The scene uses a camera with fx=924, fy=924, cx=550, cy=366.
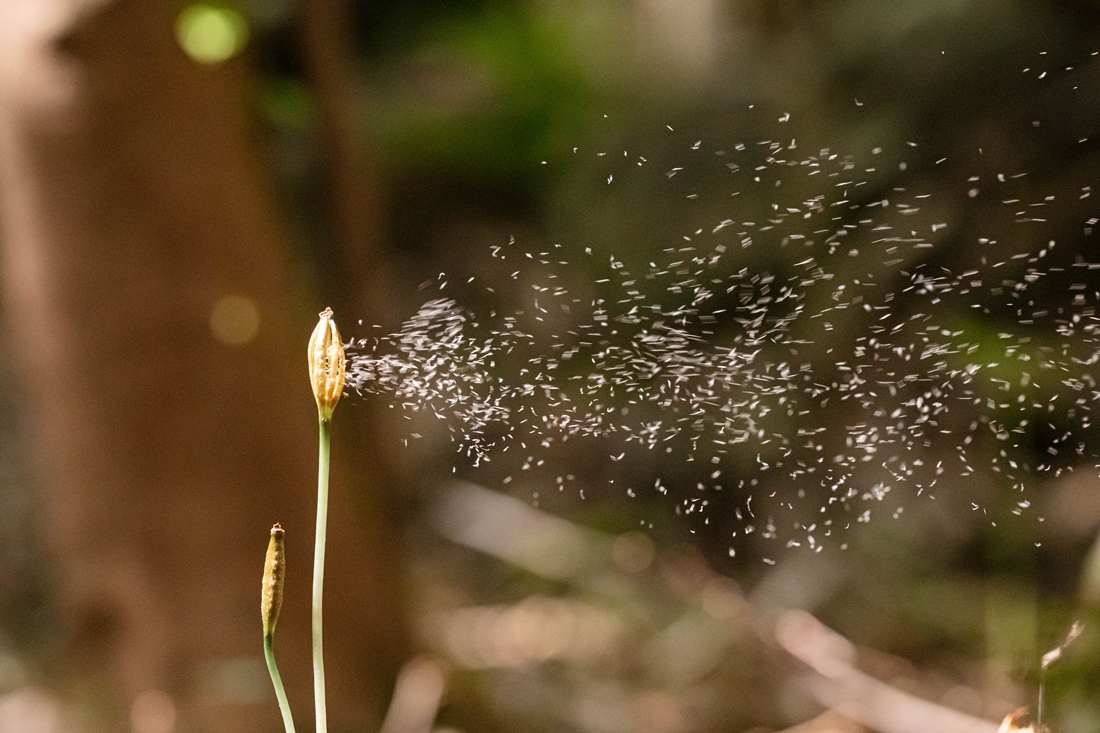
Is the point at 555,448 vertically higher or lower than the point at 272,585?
higher

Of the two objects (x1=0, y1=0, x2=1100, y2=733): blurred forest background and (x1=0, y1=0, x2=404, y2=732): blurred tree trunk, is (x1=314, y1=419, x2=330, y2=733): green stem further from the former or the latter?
(x1=0, y1=0, x2=404, y2=732): blurred tree trunk

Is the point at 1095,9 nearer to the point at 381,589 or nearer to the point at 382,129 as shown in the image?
the point at 381,589

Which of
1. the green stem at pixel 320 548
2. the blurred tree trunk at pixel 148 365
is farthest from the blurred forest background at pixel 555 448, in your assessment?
the green stem at pixel 320 548

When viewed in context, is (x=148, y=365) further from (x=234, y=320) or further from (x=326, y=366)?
(x=326, y=366)

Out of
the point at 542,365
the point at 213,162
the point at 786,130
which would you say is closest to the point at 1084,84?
the point at 786,130

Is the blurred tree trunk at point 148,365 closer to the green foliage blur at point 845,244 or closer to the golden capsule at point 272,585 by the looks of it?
the green foliage blur at point 845,244

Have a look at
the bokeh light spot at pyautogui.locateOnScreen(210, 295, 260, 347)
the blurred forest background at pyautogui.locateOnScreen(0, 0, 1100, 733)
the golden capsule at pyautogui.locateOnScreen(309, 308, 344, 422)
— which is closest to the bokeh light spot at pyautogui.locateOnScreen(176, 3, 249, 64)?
the blurred forest background at pyautogui.locateOnScreen(0, 0, 1100, 733)

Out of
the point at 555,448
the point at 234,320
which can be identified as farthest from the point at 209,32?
the point at 555,448
